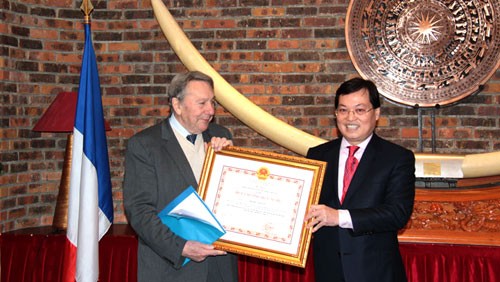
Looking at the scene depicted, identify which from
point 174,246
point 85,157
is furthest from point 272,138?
point 174,246

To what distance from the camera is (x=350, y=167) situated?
2.19m

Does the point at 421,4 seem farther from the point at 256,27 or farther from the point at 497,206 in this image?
the point at 497,206

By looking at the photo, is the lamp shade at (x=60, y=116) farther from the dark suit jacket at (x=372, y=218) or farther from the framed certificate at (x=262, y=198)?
the dark suit jacket at (x=372, y=218)

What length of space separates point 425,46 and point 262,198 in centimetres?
205

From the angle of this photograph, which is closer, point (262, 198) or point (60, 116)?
point (262, 198)

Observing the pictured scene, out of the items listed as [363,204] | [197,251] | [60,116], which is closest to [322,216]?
[363,204]

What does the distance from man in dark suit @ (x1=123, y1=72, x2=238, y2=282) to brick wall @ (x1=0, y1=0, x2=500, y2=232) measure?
169 centimetres

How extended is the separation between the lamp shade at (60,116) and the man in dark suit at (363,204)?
1.88 m

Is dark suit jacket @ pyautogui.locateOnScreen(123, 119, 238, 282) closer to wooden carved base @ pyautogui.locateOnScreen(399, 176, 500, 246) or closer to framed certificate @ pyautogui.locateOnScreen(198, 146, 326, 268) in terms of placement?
framed certificate @ pyautogui.locateOnScreen(198, 146, 326, 268)

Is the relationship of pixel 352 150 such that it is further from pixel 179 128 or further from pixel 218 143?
pixel 179 128

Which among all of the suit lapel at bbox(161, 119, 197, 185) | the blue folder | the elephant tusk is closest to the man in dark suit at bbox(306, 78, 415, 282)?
the blue folder

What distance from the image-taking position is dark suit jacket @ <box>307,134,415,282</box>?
210cm

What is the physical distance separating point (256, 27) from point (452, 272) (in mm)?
1982

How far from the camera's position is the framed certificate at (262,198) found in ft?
7.06
